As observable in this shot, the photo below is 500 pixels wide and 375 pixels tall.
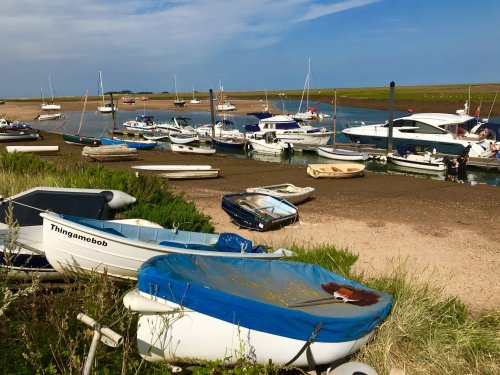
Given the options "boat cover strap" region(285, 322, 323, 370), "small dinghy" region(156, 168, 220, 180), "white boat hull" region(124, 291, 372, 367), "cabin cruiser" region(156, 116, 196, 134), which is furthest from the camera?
"cabin cruiser" region(156, 116, 196, 134)

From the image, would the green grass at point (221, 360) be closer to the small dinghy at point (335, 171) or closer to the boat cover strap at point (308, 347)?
the boat cover strap at point (308, 347)

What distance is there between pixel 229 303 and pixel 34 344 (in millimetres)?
1975

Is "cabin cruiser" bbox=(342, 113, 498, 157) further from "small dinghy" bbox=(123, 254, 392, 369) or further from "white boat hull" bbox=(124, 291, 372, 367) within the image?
"white boat hull" bbox=(124, 291, 372, 367)

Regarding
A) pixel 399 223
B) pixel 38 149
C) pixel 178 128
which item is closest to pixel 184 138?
pixel 178 128

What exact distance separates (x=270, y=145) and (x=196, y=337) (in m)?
32.8

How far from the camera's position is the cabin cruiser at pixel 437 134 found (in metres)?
31.5

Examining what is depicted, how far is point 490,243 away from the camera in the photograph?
11.6 meters

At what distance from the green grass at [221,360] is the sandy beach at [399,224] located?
1117 millimetres

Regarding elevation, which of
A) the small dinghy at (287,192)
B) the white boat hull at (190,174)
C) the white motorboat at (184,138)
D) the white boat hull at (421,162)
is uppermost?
the small dinghy at (287,192)

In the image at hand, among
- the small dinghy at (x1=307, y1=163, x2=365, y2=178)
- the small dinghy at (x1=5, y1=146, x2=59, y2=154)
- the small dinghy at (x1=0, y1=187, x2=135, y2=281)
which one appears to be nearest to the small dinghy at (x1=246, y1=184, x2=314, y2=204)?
the small dinghy at (x1=307, y1=163, x2=365, y2=178)

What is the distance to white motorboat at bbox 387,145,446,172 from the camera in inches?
1110

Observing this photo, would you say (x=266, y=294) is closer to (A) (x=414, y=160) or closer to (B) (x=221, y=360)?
(B) (x=221, y=360)

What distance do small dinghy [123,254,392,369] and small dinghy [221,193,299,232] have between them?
691 cm

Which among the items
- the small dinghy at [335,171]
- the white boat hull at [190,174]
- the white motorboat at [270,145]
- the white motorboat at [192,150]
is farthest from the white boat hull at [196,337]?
the white motorboat at [270,145]
